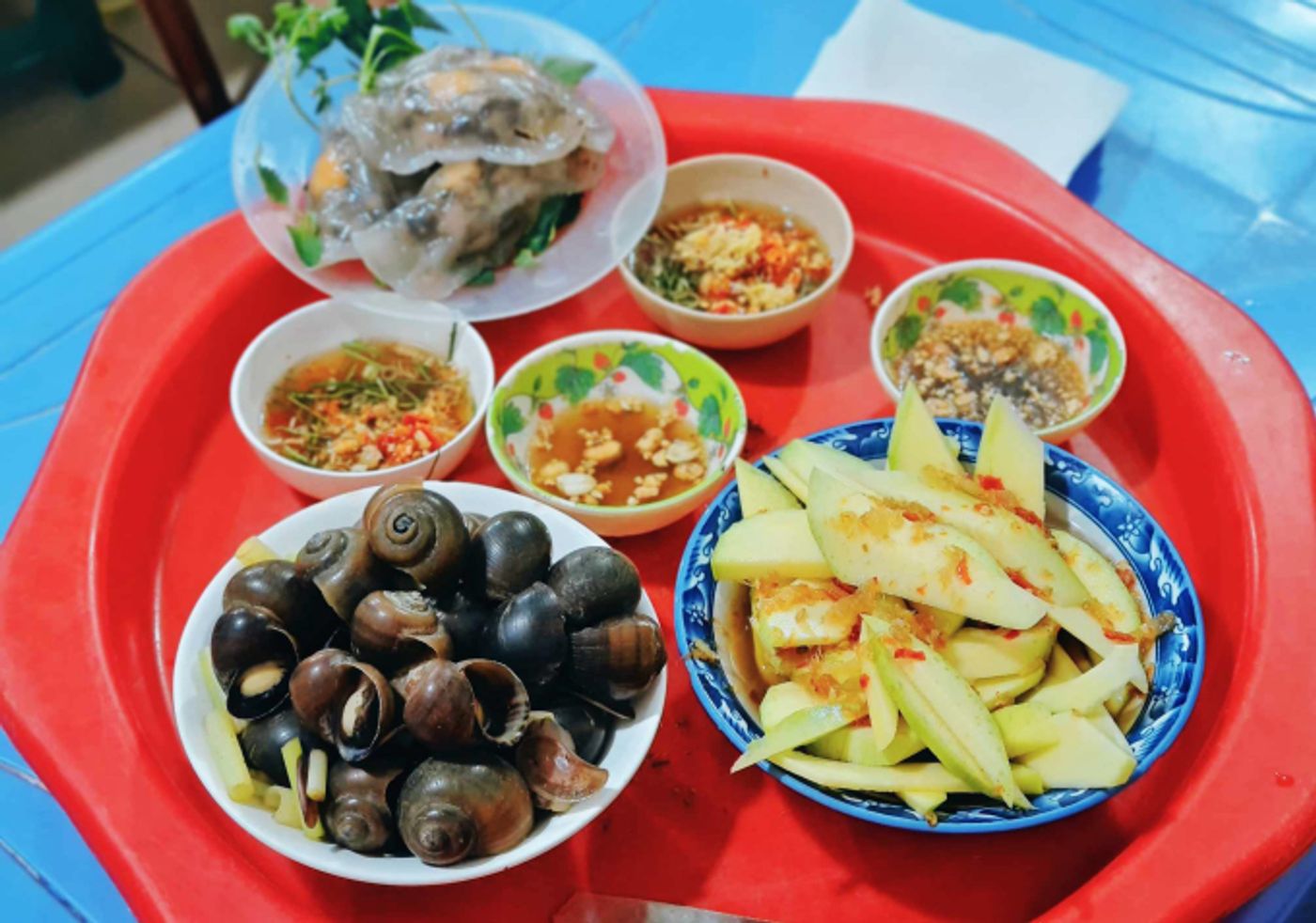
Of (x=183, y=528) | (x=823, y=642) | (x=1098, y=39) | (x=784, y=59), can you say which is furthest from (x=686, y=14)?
(x=823, y=642)

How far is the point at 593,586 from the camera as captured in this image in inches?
48.8

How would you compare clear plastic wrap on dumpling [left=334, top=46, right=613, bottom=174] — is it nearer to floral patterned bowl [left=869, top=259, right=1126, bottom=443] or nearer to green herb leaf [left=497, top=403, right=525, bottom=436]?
green herb leaf [left=497, top=403, right=525, bottom=436]

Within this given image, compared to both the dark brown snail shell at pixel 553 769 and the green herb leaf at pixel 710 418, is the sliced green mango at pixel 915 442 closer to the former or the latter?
the green herb leaf at pixel 710 418

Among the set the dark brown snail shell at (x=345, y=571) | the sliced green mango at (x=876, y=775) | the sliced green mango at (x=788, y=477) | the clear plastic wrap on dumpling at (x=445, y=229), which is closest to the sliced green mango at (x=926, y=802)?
the sliced green mango at (x=876, y=775)

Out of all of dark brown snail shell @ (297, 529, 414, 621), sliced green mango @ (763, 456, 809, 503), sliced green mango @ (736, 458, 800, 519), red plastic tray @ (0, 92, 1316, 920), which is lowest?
red plastic tray @ (0, 92, 1316, 920)

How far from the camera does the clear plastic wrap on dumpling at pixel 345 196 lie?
75.9 inches

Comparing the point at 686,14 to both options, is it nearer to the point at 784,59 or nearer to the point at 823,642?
the point at 784,59

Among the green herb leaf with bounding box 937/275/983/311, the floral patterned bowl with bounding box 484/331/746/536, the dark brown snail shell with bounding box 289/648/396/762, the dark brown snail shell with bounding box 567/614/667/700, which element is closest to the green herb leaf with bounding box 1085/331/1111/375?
the green herb leaf with bounding box 937/275/983/311

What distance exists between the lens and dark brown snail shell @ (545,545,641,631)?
1.24m

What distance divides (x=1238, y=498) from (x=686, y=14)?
1.76 m

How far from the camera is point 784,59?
249cm

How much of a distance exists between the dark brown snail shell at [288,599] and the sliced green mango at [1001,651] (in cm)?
74

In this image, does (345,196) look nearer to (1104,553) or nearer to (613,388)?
(613,388)

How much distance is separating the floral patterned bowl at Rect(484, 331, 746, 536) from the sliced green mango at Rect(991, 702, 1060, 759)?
0.56 m
